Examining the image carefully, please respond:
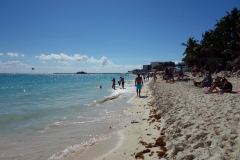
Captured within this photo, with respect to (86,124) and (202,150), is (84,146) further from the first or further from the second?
(202,150)

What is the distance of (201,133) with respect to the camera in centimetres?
332

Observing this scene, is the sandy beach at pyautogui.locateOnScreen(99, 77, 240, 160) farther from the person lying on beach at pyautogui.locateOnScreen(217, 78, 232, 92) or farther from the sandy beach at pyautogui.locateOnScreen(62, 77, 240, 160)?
the person lying on beach at pyautogui.locateOnScreen(217, 78, 232, 92)

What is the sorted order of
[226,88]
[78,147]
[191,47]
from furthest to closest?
[191,47], [226,88], [78,147]

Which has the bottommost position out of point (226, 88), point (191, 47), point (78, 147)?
point (78, 147)

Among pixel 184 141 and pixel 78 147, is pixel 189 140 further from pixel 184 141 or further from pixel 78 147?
pixel 78 147

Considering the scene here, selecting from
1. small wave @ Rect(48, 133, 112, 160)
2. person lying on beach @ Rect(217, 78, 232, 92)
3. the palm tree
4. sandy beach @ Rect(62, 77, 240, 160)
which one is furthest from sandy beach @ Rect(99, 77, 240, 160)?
the palm tree

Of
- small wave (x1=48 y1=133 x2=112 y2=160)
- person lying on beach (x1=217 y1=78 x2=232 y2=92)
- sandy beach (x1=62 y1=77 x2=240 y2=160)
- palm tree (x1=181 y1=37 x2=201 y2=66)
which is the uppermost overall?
palm tree (x1=181 y1=37 x2=201 y2=66)

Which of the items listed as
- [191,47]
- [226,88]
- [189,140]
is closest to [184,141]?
[189,140]

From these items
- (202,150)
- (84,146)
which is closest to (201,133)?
(202,150)

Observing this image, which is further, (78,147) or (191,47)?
(191,47)

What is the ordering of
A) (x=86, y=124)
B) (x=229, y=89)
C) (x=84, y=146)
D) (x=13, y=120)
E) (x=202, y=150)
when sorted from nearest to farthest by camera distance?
(x=202, y=150), (x=84, y=146), (x=86, y=124), (x=13, y=120), (x=229, y=89)

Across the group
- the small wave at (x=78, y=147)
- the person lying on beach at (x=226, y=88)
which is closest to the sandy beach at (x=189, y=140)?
the small wave at (x=78, y=147)

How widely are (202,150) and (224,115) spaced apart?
6.99ft

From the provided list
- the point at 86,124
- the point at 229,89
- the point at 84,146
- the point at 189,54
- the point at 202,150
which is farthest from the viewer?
the point at 189,54
